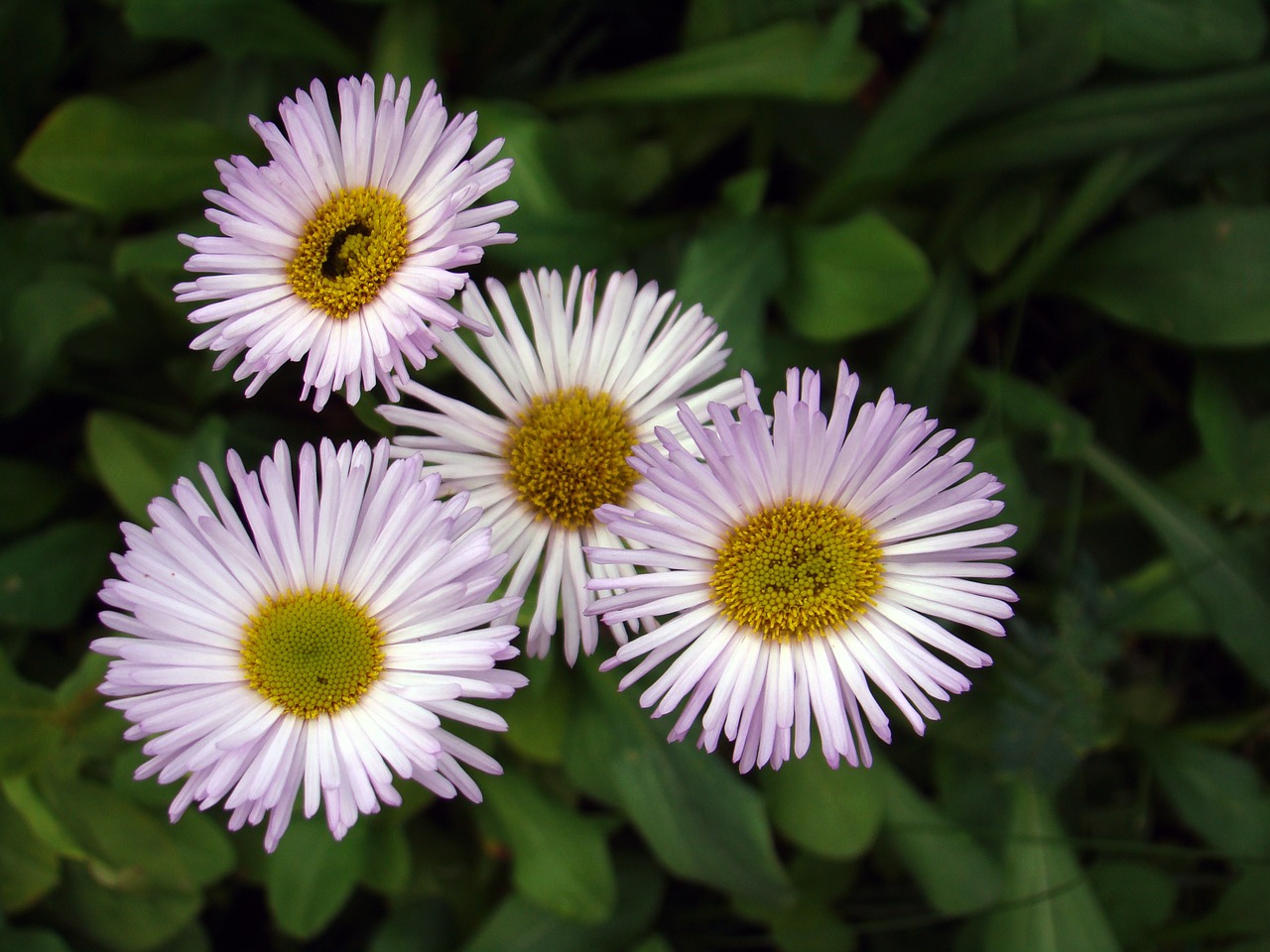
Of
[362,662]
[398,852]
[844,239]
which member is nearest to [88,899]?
[398,852]

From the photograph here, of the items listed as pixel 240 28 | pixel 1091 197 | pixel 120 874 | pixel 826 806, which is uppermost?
pixel 1091 197

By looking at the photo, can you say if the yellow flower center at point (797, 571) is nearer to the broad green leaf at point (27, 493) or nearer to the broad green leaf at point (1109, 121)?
the broad green leaf at point (1109, 121)

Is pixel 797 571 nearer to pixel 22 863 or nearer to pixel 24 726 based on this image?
pixel 24 726

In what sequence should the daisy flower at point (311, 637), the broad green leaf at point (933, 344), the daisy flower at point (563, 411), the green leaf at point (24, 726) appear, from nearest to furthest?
the daisy flower at point (311, 637) < the daisy flower at point (563, 411) < the green leaf at point (24, 726) < the broad green leaf at point (933, 344)

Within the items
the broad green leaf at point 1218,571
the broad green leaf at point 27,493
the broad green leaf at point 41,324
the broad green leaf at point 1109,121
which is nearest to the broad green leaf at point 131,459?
the broad green leaf at point 41,324

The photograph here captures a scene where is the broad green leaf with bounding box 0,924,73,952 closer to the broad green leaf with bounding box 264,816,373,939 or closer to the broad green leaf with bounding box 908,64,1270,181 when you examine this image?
the broad green leaf with bounding box 264,816,373,939

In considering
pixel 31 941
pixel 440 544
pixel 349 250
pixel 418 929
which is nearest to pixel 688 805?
pixel 418 929
